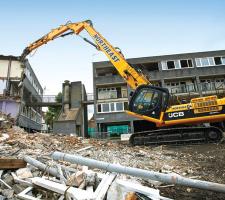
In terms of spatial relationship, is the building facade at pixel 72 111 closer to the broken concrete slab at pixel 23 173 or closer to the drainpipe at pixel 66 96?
the drainpipe at pixel 66 96

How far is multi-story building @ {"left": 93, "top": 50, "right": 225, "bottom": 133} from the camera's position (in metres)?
33.2

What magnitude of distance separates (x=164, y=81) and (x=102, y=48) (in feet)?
68.0

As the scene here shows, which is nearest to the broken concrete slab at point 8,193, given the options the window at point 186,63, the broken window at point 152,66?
the broken window at point 152,66

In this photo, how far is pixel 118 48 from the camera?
15672 millimetres

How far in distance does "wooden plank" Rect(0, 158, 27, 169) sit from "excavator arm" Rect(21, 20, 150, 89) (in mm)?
9331

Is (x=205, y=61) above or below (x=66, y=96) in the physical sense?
above

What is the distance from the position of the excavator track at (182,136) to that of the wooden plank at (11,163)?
841 centimetres

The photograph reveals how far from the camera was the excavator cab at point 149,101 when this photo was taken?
13109mm

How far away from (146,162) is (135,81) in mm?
6922

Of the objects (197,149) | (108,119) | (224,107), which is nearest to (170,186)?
(197,149)

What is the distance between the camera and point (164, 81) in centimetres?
3469

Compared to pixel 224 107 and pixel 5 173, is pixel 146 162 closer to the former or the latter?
pixel 5 173

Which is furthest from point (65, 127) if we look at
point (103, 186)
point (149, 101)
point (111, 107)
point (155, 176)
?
point (155, 176)

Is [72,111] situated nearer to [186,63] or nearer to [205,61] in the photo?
[186,63]
